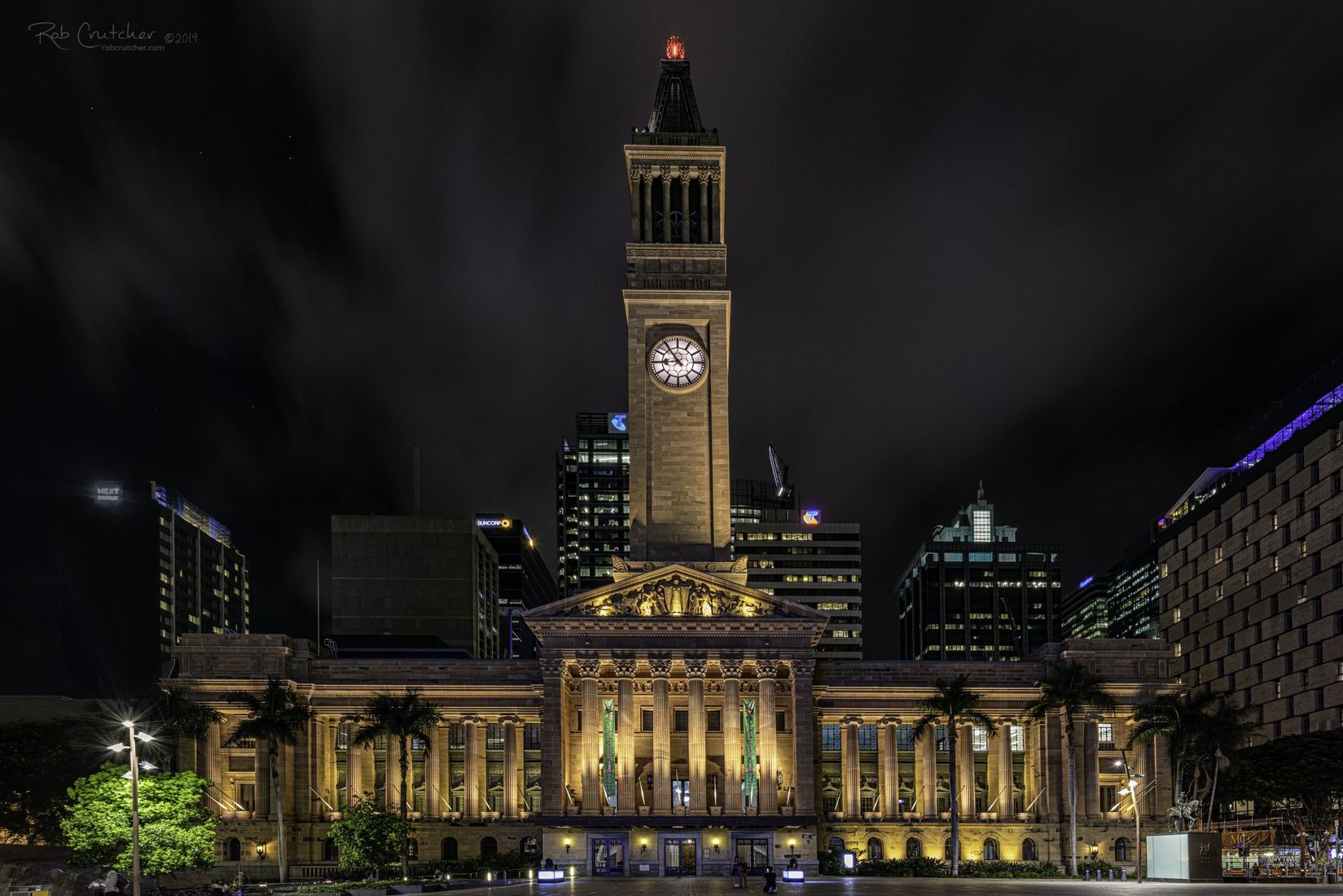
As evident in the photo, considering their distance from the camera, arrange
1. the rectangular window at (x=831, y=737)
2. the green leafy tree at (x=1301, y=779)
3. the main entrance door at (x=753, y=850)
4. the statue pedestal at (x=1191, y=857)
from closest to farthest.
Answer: the statue pedestal at (x=1191, y=857)
the green leafy tree at (x=1301, y=779)
the main entrance door at (x=753, y=850)
the rectangular window at (x=831, y=737)

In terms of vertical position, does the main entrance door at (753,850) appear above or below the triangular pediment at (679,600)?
below

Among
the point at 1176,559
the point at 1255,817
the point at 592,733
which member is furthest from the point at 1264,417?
the point at 592,733

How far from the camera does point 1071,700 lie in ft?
417

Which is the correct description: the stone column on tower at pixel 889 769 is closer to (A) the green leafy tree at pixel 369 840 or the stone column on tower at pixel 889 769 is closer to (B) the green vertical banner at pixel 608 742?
(B) the green vertical banner at pixel 608 742

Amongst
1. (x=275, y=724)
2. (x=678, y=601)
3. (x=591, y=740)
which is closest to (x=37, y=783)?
(x=275, y=724)

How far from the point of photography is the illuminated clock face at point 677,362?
140m

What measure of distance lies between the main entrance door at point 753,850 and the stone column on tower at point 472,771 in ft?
91.7

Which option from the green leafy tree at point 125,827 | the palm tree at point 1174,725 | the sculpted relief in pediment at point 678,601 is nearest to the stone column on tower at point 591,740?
the sculpted relief in pediment at point 678,601

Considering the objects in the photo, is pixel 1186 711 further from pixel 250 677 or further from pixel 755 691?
pixel 250 677

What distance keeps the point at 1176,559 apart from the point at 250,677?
13084 cm

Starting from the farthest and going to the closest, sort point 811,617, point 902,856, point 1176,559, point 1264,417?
point 1176,559 < point 1264,417 < point 902,856 < point 811,617

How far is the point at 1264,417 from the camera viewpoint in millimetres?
171625

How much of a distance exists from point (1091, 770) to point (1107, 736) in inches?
220

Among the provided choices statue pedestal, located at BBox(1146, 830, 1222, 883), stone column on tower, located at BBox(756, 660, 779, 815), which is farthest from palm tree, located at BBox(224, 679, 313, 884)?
statue pedestal, located at BBox(1146, 830, 1222, 883)
